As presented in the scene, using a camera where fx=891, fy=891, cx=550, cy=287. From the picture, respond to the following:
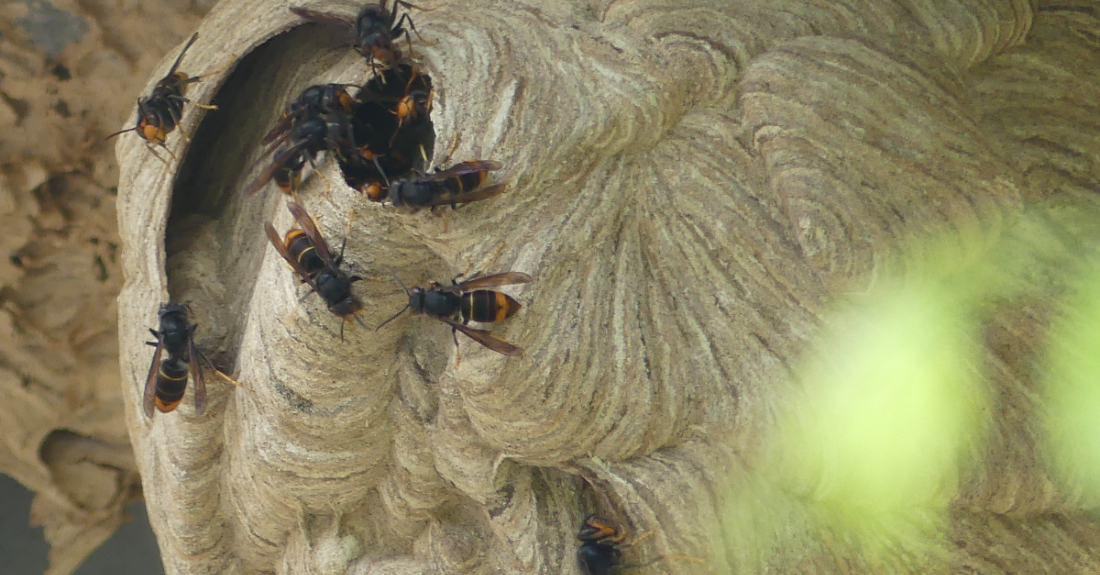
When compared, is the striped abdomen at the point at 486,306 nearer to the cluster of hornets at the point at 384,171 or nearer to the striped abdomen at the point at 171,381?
the cluster of hornets at the point at 384,171

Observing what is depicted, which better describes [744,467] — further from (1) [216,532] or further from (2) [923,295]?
(1) [216,532]

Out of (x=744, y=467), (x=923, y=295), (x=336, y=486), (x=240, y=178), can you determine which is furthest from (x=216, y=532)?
(x=923, y=295)

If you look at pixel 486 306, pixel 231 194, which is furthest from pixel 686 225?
pixel 231 194

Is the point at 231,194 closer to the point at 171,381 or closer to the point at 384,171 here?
the point at 171,381

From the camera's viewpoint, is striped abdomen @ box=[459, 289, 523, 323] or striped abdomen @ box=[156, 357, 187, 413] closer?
striped abdomen @ box=[459, 289, 523, 323]

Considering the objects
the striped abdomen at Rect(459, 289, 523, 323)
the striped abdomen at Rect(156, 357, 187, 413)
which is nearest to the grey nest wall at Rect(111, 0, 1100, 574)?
the striped abdomen at Rect(459, 289, 523, 323)

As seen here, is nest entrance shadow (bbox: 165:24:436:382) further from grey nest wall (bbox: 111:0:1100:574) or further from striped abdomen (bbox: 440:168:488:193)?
striped abdomen (bbox: 440:168:488:193)
